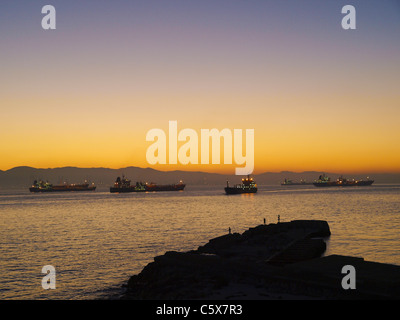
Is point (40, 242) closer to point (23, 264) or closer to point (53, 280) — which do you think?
point (23, 264)

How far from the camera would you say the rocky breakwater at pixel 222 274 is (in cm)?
1711

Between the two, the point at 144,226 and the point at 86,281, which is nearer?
the point at 86,281

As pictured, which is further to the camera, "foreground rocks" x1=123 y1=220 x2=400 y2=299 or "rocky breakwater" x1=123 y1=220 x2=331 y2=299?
"rocky breakwater" x1=123 y1=220 x2=331 y2=299

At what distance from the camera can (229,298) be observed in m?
15.9

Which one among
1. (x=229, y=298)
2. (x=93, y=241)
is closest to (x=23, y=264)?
(x=93, y=241)

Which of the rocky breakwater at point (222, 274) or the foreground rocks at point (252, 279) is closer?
the foreground rocks at point (252, 279)

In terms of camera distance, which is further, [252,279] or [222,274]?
[222,274]

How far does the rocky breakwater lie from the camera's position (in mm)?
17109

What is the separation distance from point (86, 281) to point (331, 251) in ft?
70.7

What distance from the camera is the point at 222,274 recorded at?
64.0 ft
